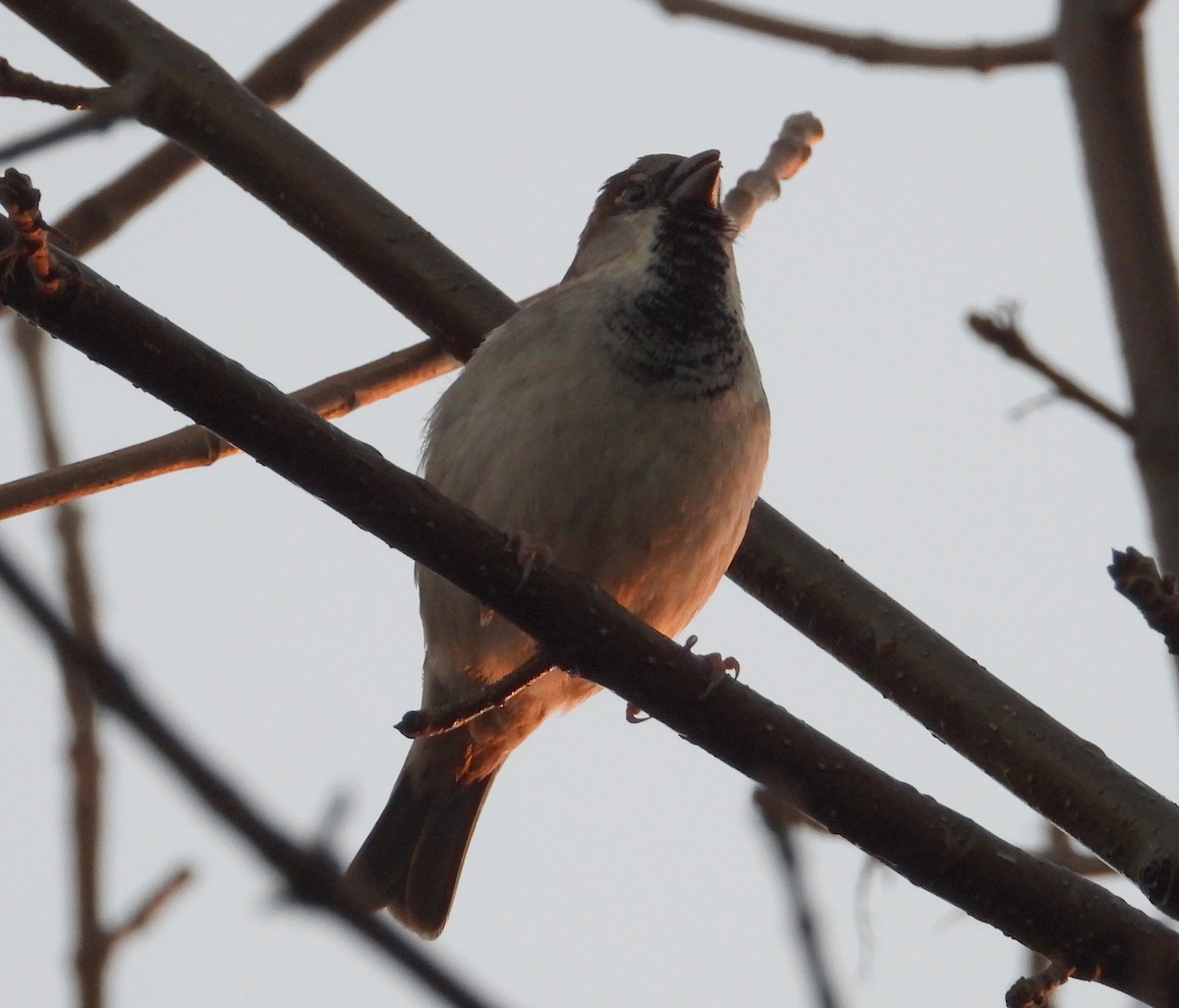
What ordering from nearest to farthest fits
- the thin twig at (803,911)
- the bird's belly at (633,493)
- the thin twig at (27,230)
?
the thin twig at (803,911) < the thin twig at (27,230) < the bird's belly at (633,493)

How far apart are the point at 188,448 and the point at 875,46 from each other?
1432 millimetres

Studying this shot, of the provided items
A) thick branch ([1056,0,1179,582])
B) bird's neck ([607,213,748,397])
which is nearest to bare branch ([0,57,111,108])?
bird's neck ([607,213,748,397])

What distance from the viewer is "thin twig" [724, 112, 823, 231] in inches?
155

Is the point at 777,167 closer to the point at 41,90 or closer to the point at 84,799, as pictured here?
the point at 41,90

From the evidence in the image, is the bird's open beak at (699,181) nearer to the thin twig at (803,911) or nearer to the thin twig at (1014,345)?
the thin twig at (1014,345)

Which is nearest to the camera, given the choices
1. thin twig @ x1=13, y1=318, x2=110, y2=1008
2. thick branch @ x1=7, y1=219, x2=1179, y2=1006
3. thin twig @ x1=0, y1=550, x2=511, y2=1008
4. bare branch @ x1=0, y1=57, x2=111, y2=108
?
thin twig @ x1=0, y1=550, x2=511, y2=1008

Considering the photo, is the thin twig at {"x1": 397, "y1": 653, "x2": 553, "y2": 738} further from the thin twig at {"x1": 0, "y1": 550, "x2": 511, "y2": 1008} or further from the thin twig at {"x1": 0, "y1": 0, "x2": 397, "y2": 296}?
the thin twig at {"x1": 0, "y1": 550, "x2": 511, "y2": 1008}

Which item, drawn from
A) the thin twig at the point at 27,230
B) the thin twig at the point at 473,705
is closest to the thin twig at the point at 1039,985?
the thin twig at the point at 473,705

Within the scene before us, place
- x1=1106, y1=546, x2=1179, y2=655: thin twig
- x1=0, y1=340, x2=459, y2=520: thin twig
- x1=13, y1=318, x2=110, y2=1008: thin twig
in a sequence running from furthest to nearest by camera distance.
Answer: x1=0, y1=340, x2=459, y2=520: thin twig → x1=1106, y1=546, x2=1179, y2=655: thin twig → x1=13, y1=318, x2=110, y2=1008: thin twig

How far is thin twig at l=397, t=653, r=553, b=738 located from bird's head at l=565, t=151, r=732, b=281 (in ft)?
5.04

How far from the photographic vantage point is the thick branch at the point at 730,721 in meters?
2.23

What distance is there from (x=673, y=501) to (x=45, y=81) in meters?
1.43

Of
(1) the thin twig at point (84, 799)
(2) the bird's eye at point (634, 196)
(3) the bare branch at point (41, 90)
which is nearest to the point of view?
(1) the thin twig at point (84, 799)

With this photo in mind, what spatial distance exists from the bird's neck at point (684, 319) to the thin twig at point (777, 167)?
0.13 metres
